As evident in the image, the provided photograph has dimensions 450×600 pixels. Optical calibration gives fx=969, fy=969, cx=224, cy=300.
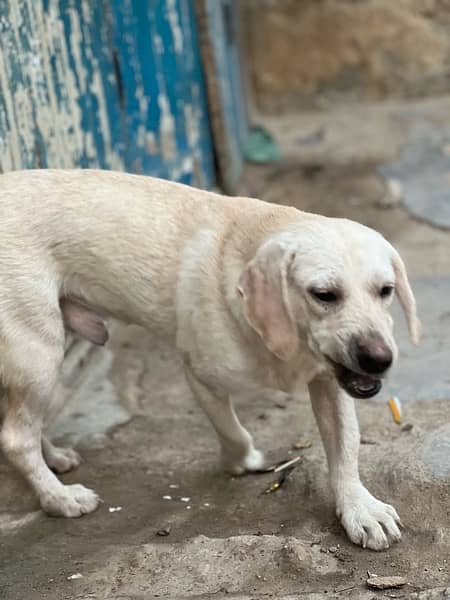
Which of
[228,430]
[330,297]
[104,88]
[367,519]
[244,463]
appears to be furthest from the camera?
[104,88]

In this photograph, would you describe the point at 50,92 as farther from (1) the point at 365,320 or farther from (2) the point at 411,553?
(2) the point at 411,553

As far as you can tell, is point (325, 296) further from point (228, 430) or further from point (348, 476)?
point (228, 430)

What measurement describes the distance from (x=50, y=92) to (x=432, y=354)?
2136mm

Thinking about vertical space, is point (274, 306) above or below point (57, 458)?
above

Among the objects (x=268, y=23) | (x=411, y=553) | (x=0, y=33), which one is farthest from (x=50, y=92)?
(x=268, y=23)

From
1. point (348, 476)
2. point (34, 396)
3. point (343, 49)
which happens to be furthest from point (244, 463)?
point (343, 49)

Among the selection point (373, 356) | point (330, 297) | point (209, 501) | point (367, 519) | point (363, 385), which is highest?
point (330, 297)

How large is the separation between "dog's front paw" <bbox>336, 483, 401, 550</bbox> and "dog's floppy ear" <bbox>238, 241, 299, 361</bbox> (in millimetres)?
564

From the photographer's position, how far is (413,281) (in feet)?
17.2

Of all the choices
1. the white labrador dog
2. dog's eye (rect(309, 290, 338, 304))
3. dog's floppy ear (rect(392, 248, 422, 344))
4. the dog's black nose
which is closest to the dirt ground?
the white labrador dog

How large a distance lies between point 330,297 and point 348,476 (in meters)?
0.69

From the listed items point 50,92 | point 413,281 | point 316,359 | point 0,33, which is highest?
point 0,33

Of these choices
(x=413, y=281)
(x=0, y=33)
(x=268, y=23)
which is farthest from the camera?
(x=268, y=23)

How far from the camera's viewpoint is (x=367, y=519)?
122 inches
